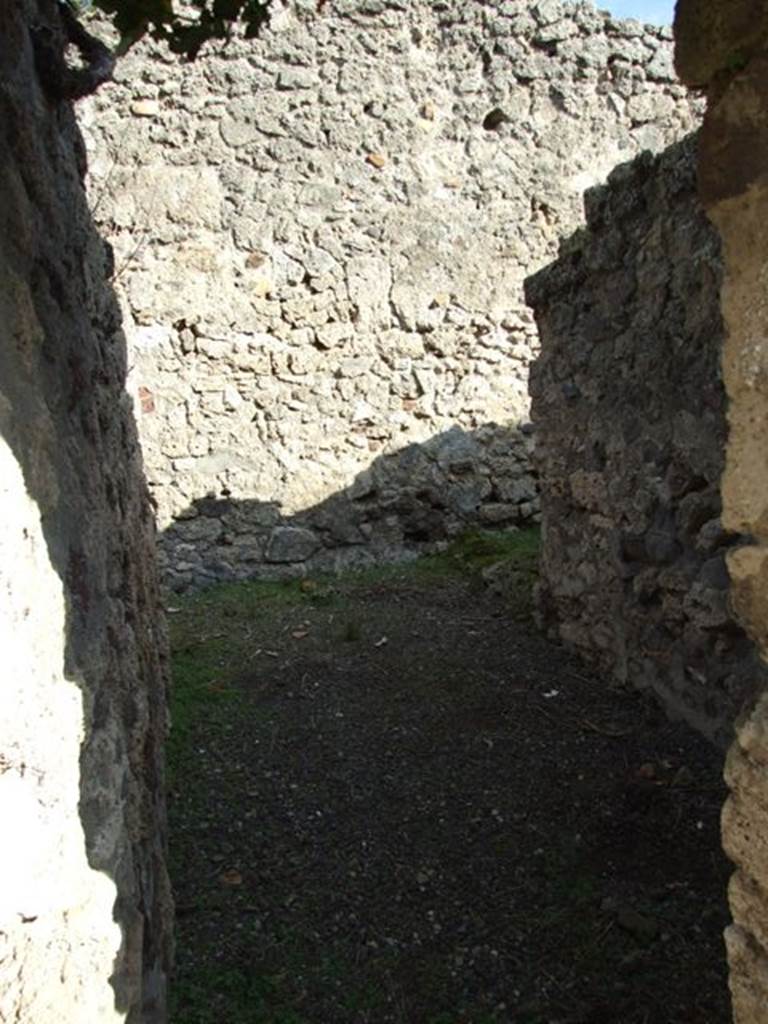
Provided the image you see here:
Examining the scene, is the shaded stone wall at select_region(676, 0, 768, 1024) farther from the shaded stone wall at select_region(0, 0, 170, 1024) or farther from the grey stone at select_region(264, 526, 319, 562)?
the grey stone at select_region(264, 526, 319, 562)

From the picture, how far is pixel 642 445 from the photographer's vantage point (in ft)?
11.7

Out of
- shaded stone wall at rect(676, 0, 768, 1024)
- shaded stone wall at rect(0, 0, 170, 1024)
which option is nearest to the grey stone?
shaded stone wall at rect(0, 0, 170, 1024)

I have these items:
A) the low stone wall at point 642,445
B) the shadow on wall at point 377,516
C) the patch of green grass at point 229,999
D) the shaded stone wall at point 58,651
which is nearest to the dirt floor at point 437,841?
the patch of green grass at point 229,999

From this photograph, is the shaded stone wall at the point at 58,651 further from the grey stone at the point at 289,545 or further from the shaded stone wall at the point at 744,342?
the grey stone at the point at 289,545

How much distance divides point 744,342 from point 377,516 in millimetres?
5026

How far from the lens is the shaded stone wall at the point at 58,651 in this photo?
128 centimetres

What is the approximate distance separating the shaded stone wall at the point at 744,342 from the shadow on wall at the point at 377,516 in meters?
4.77

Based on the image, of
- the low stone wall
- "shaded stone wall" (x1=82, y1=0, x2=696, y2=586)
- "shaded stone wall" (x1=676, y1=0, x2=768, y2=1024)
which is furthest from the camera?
"shaded stone wall" (x1=82, y1=0, x2=696, y2=586)

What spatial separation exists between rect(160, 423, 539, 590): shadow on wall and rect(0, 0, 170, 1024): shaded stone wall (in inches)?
146

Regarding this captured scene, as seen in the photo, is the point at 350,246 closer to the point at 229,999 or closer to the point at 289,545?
the point at 289,545

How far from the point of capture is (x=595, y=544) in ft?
13.1

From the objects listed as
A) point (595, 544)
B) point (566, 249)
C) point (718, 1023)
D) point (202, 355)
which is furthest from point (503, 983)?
point (202, 355)

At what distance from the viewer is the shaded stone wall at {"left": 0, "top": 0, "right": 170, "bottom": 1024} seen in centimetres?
128

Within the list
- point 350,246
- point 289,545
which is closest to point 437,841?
point 289,545
